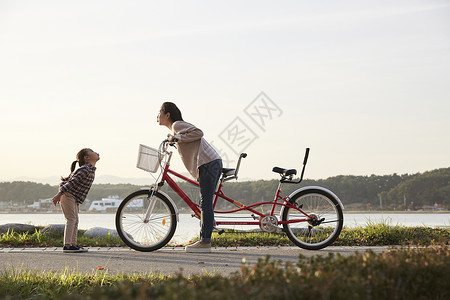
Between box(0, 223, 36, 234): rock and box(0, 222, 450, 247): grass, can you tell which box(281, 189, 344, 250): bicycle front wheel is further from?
box(0, 223, 36, 234): rock

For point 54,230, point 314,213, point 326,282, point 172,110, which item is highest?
point 172,110

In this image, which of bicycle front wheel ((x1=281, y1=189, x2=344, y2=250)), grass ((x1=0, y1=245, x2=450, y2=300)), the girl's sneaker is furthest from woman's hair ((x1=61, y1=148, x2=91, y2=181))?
grass ((x1=0, y1=245, x2=450, y2=300))

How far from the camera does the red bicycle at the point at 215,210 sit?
6.65 meters

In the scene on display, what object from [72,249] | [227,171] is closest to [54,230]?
[72,249]

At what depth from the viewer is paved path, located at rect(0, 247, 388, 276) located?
5.26 metres

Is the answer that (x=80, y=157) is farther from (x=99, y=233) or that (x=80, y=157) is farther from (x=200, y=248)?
(x=99, y=233)

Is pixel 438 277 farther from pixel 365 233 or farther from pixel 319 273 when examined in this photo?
pixel 365 233

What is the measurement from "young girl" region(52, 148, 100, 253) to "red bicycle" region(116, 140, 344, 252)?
83cm

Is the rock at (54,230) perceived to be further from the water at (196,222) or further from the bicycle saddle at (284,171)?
the bicycle saddle at (284,171)

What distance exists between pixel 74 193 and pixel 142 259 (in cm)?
173

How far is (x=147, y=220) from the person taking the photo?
22.0ft

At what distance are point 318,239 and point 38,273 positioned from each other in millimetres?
3675

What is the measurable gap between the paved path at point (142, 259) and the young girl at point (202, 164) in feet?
1.07

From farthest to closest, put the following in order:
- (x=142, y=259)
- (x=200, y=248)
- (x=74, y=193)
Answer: (x=74, y=193), (x=200, y=248), (x=142, y=259)
